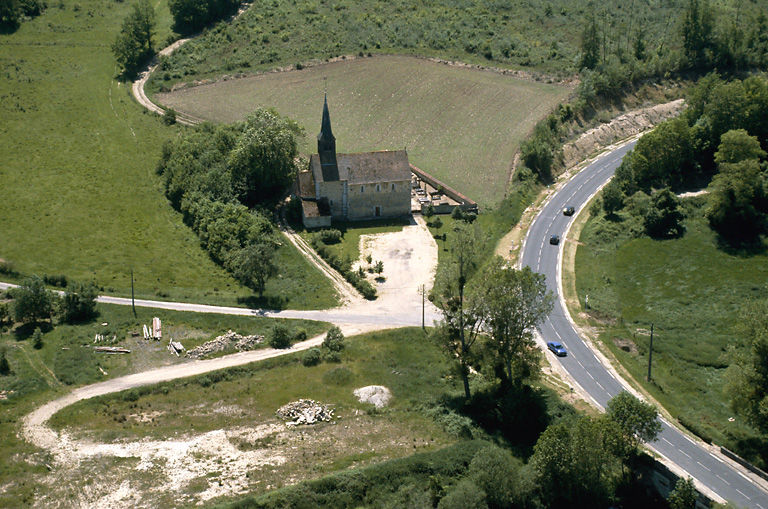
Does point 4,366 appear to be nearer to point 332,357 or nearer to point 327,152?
point 332,357

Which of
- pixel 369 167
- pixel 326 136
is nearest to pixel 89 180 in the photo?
pixel 326 136

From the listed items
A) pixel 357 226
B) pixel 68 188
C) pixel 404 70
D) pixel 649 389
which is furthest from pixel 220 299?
pixel 404 70

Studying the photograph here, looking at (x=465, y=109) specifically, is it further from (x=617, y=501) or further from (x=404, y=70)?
(x=617, y=501)

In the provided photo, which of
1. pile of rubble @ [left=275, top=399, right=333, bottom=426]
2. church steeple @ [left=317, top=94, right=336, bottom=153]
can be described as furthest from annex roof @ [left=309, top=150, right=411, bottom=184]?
pile of rubble @ [left=275, top=399, right=333, bottom=426]

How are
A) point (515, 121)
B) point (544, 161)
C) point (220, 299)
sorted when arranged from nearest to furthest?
point (220, 299) < point (544, 161) < point (515, 121)

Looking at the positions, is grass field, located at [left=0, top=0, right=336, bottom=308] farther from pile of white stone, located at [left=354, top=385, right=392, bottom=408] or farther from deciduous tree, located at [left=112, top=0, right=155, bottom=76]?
pile of white stone, located at [left=354, top=385, right=392, bottom=408]
